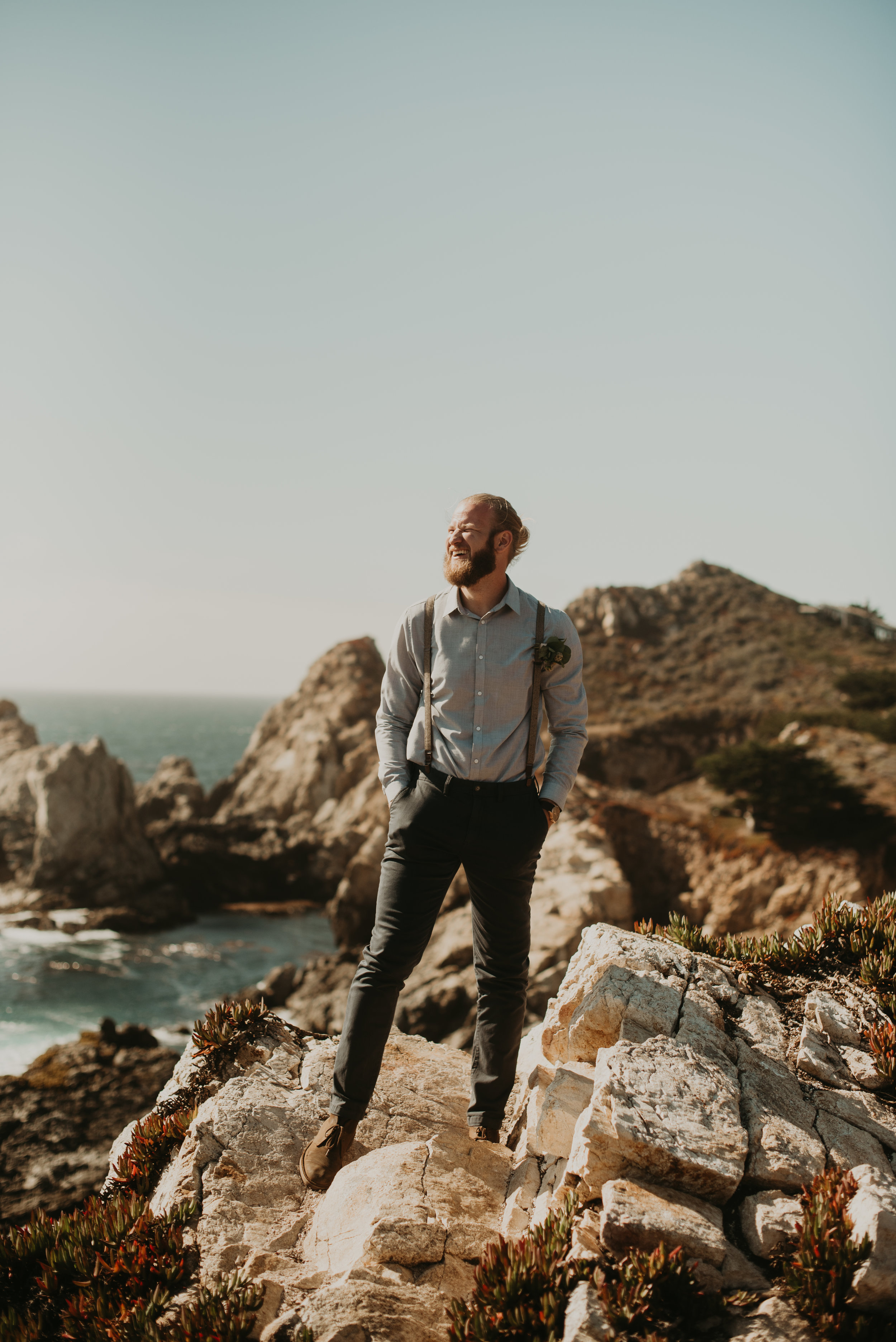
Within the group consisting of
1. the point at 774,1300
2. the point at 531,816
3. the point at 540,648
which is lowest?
the point at 774,1300

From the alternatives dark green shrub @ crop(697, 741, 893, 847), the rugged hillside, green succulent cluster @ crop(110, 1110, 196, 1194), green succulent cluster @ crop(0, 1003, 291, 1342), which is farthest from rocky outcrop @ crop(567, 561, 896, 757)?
green succulent cluster @ crop(0, 1003, 291, 1342)

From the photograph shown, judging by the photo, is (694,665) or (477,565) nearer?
(477,565)

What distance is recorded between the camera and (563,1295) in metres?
2.95

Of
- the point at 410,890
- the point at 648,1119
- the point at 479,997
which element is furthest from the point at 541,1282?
the point at 410,890

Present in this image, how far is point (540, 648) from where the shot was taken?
4.24 m

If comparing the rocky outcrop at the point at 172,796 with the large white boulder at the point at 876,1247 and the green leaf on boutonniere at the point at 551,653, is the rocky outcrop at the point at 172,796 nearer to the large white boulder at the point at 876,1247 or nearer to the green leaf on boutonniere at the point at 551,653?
the green leaf on boutonniere at the point at 551,653

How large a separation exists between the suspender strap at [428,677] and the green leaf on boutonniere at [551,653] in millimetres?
627

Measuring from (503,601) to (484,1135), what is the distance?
3231 mm

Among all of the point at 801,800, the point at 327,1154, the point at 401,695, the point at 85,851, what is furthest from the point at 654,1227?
the point at 85,851

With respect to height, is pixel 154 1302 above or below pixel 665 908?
above

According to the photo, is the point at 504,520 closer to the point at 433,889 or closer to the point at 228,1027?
the point at 433,889

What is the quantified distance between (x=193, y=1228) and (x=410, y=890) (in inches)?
78.3

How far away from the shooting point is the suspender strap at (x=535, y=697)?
4211mm

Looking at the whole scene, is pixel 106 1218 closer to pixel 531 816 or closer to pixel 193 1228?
pixel 193 1228
